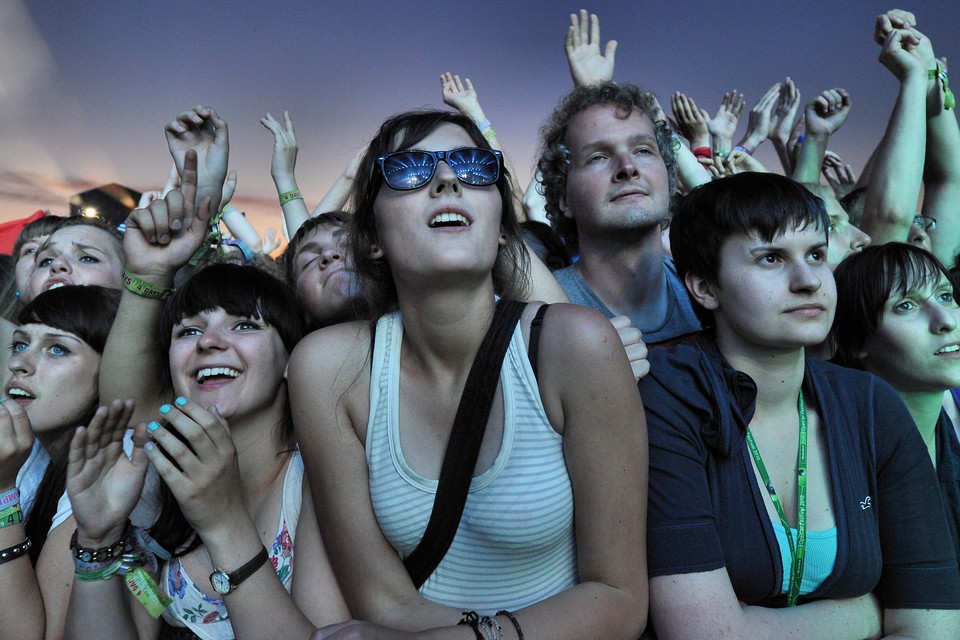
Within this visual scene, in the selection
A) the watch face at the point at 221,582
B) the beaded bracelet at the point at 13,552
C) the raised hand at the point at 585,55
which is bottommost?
the watch face at the point at 221,582

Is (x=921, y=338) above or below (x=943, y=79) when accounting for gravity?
below

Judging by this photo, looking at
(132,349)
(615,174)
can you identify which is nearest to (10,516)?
(132,349)

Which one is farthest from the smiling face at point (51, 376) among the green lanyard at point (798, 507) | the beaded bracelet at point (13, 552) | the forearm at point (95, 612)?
the green lanyard at point (798, 507)

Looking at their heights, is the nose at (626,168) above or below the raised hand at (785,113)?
below

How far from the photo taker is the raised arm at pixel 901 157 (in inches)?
106

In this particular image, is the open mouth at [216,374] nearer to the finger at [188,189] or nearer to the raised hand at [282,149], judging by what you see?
the finger at [188,189]

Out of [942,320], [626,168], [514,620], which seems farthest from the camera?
[626,168]

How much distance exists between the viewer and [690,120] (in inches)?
159

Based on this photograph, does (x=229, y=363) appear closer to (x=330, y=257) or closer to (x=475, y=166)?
(x=330, y=257)

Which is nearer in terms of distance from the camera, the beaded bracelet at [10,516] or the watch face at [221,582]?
the watch face at [221,582]

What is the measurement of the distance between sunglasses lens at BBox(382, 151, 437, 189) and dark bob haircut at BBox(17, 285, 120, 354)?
4.21 ft

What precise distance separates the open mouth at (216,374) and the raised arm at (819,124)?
326cm

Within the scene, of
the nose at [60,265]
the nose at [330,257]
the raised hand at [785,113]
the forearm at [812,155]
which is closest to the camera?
the nose at [330,257]

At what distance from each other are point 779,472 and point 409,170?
43.3 inches
